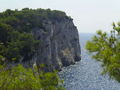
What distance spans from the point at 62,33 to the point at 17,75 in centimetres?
9222

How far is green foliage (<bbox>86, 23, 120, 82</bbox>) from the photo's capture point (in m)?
15.3

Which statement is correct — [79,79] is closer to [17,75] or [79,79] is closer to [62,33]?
[62,33]

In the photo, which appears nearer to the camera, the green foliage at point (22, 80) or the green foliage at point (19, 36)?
the green foliage at point (22, 80)

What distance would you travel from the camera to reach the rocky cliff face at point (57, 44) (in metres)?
78.6

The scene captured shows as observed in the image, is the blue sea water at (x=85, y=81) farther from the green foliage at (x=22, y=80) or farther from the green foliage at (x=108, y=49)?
the green foliage at (x=108, y=49)

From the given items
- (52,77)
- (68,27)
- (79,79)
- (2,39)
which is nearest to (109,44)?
(52,77)

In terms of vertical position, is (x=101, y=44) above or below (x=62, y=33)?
above

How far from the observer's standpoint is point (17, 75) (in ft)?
62.0

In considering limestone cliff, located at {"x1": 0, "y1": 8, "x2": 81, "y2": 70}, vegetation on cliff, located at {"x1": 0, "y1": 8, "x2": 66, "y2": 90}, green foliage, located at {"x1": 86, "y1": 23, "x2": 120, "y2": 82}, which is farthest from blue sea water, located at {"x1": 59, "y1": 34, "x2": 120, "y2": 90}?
green foliage, located at {"x1": 86, "y1": 23, "x2": 120, "y2": 82}

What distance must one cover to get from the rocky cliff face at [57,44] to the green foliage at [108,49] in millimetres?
51527

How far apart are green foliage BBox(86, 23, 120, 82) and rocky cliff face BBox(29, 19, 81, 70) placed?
51.5m

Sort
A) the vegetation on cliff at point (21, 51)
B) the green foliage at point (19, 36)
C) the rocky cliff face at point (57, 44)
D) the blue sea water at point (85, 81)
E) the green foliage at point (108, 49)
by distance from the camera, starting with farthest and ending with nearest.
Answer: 1. the rocky cliff face at point (57, 44)
2. the blue sea water at point (85, 81)
3. the green foliage at point (19, 36)
4. the vegetation on cliff at point (21, 51)
5. the green foliage at point (108, 49)

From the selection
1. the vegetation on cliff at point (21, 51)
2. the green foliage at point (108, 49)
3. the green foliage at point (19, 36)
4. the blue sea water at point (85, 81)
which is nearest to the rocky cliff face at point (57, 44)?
the vegetation on cliff at point (21, 51)

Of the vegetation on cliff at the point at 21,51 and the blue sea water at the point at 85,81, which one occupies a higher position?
the vegetation on cliff at the point at 21,51
